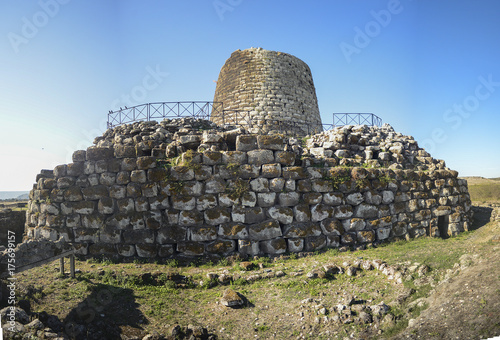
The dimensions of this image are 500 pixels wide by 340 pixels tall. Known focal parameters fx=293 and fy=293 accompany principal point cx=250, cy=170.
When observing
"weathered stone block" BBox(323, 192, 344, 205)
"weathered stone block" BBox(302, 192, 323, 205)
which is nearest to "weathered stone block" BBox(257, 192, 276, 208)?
"weathered stone block" BBox(302, 192, 323, 205)

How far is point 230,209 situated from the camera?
7449 millimetres

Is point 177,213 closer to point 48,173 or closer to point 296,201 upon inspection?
point 296,201

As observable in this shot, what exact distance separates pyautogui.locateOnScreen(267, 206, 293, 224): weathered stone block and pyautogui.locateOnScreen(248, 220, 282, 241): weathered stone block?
0.14 meters

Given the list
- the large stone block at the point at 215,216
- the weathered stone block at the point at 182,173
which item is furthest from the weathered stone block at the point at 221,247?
the weathered stone block at the point at 182,173

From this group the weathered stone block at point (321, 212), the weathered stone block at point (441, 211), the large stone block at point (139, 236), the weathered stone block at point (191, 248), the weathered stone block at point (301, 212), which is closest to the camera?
the weathered stone block at point (191, 248)

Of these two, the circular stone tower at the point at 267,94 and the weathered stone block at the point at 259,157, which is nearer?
the weathered stone block at the point at 259,157

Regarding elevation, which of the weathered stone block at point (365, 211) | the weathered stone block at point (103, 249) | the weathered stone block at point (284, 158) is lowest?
the weathered stone block at point (103, 249)

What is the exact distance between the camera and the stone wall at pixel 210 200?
290 inches

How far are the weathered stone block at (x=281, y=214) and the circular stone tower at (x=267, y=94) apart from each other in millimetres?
6146

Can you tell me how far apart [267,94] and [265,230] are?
8.25 m

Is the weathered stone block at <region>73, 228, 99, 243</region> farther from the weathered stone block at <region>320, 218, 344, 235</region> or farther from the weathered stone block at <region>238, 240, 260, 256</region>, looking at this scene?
the weathered stone block at <region>320, 218, 344, 235</region>

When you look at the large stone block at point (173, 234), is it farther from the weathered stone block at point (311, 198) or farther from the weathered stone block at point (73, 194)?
the weathered stone block at point (311, 198)

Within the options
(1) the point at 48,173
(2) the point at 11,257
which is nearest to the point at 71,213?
(1) the point at 48,173

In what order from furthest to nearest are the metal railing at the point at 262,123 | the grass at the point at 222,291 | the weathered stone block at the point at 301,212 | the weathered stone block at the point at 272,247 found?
the metal railing at the point at 262,123 < the weathered stone block at the point at 301,212 < the weathered stone block at the point at 272,247 < the grass at the point at 222,291
